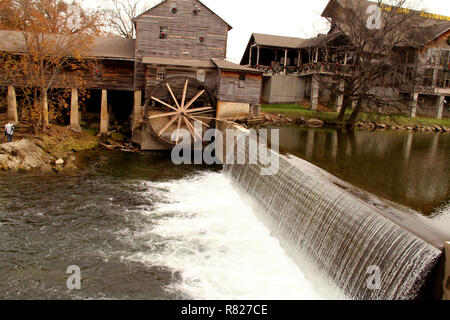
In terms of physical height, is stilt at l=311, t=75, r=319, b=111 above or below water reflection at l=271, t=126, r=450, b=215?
above

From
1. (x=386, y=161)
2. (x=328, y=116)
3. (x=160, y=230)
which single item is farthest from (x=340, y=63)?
(x=160, y=230)

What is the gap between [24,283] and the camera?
714 centimetres

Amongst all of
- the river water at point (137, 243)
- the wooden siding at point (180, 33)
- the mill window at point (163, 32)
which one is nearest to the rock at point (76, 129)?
the wooden siding at point (180, 33)

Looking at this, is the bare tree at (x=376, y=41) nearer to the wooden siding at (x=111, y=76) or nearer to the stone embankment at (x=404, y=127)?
the stone embankment at (x=404, y=127)

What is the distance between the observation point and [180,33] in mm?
22297

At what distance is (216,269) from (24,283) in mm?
3873

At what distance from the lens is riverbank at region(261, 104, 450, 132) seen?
2928 cm

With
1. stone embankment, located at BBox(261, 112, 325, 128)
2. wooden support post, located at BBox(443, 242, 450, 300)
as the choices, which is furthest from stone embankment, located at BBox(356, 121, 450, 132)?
wooden support post, located at BBox(443, 242, 450, 300)

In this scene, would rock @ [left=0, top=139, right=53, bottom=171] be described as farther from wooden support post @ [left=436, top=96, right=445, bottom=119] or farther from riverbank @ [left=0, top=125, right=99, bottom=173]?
wooden support post @ [left=436, top=96, right=445, bottom=119]

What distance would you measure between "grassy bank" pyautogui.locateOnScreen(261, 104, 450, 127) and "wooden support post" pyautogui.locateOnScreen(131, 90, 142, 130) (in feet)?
37.8

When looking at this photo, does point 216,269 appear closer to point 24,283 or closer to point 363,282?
point 363,282

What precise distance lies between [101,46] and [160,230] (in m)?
17.6

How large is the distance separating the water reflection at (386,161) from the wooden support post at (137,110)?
8.27 metres

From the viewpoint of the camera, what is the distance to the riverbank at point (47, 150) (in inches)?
587
